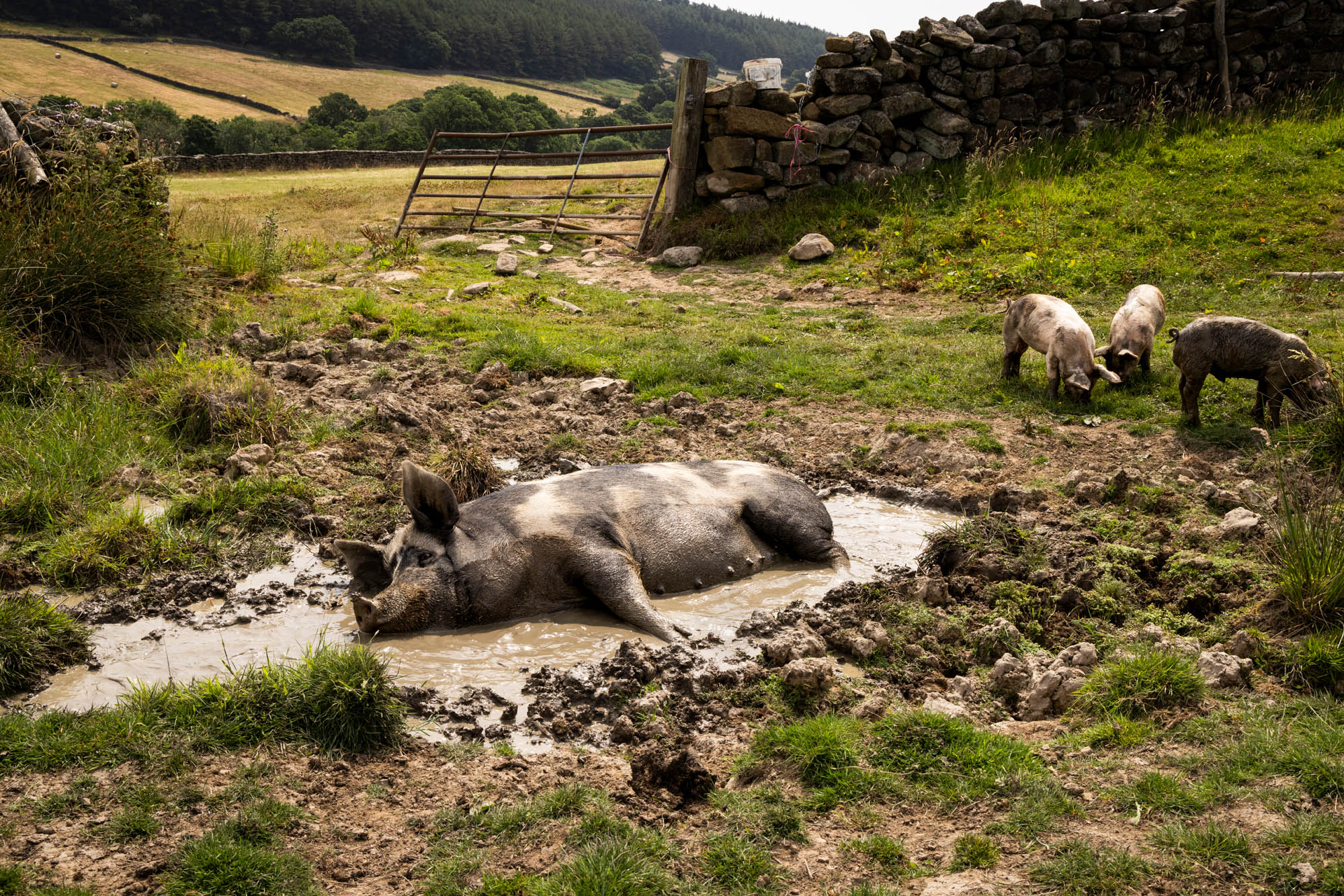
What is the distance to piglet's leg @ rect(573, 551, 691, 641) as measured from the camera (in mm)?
4426

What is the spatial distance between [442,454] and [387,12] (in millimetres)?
88478

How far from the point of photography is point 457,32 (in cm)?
8619

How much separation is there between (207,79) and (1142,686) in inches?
2471

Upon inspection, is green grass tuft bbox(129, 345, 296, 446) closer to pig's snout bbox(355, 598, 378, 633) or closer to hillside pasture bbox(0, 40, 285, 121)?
pig's snout bbox(355, 598, 378, 633)

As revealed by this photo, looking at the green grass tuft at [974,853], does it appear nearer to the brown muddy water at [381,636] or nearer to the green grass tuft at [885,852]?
the green grass tuft at [885,852]

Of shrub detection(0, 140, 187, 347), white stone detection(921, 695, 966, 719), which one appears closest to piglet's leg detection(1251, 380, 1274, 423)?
white stone detection(921, 695, 966, 719)

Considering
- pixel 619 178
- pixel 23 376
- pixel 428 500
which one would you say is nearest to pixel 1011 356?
pixel 428 500

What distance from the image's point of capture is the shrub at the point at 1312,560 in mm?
3707

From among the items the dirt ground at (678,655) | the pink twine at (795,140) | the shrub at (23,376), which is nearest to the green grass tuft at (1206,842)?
the dirt ground at (678,655)

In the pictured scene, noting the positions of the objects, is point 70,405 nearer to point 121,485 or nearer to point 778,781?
point 121,485

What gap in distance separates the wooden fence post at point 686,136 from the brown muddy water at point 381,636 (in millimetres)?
10486

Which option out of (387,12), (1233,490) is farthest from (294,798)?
Result: (387,12)

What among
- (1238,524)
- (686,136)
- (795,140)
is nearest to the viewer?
(1238,524)

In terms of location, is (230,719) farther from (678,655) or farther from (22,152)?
(22,152)
